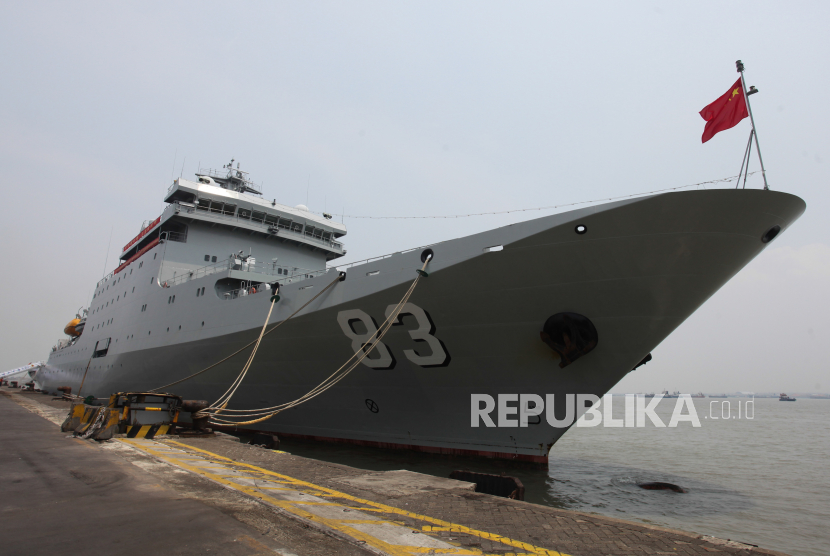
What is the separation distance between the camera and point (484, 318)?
790 centimetres

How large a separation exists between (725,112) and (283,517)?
7.77 m

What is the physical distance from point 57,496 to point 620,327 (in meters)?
7.68

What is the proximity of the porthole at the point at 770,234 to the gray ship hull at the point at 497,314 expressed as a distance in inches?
4.1

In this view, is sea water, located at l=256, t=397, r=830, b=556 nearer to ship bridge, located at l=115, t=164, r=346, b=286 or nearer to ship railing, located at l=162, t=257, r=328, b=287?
ship railing, located at l=162, t=257, r=328, b=287

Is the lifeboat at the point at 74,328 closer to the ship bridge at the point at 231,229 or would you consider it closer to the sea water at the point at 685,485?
the ship bridge at the point at 231,229

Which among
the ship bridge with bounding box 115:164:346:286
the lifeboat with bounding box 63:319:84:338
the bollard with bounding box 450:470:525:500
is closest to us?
the bollard with bounding box 450:470:525:500

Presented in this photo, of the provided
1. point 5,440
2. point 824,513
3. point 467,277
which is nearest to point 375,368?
point 467,277

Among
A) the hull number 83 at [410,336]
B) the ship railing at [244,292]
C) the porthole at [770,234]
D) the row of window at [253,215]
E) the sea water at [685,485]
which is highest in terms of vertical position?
the row of window at [253,215]

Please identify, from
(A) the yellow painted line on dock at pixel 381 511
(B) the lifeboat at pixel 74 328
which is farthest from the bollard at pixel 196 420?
(B) the lifeboat at pixel 74 328

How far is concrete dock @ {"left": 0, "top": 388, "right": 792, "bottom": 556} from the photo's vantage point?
3141 millimetres

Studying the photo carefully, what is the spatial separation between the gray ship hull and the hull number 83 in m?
0.04

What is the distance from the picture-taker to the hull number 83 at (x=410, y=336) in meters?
8.31

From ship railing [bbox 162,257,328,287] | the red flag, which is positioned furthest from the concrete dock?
ship railing [bbox 162,257,328,287]

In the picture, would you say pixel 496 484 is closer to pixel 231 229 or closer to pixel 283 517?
pixel 283 517
